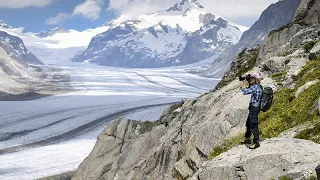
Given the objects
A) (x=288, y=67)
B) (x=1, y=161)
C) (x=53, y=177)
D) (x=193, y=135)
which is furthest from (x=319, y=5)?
(x=1, y=161)

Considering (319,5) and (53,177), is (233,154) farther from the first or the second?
(53,177)

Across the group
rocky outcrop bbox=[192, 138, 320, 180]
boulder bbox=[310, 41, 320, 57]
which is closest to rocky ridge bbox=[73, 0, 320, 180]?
rocky outcrop bbox=[192, 138, 320, 180]

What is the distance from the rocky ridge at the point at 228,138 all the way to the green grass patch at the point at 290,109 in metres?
0.05

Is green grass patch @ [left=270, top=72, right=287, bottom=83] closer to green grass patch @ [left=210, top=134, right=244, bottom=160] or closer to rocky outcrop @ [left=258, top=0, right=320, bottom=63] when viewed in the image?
green grass patch @ [left=210, top=134, right=244, bottom=160]

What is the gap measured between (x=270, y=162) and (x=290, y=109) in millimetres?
5045

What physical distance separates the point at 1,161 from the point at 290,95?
5146 cm

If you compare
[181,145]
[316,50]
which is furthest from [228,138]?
[316,50]

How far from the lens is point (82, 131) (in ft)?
256

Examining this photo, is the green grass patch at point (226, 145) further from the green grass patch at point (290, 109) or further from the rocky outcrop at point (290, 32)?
the rocky outcrop at point (290, 32)

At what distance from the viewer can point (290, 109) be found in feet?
44.5

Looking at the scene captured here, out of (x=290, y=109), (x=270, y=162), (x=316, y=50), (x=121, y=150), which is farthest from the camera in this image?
(x=121, y=150)

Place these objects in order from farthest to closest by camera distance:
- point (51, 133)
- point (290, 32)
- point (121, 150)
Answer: point (51, 133), point (121, 150), point (290, 32)

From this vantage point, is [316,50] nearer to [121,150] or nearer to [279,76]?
[279,76]

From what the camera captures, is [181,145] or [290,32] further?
[290,32]
